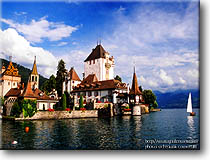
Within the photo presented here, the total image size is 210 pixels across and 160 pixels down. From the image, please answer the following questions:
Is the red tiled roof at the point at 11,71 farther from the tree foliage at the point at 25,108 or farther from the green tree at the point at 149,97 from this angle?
the green tree at the point at 149,97

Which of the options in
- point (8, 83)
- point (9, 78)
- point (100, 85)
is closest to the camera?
point (8, 83)

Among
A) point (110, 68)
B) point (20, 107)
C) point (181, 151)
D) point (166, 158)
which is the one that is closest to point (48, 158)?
point (166, 158)

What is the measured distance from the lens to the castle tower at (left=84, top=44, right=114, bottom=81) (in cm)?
5200

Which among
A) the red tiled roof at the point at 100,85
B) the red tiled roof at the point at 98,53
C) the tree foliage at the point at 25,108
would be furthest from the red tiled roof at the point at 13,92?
the red tiled roof at the point at 98,53

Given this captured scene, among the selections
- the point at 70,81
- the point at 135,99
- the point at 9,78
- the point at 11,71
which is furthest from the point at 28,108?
the point at 70,81

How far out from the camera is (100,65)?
2035 inches

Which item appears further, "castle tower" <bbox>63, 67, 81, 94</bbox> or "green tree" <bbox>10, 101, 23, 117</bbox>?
"castle tower" <bbox>63, 67, 81, 94</bbox>

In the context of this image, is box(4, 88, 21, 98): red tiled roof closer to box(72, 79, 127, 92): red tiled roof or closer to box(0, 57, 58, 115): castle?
box(0, 57, 58, 115): castle

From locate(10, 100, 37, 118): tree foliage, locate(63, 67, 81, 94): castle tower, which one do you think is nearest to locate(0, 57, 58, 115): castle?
locate(10, 100, 37, 118): tree foliage

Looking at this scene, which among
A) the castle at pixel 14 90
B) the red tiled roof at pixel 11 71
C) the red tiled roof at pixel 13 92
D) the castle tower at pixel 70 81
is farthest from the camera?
the castle tower at pixel 70 81

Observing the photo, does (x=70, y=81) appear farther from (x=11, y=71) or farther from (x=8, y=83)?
(x=8, y=83)

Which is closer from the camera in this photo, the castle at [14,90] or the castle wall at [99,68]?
the castle at [14,90]

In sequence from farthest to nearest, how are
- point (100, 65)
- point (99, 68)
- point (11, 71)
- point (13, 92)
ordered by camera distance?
point (99, 68)
point (100, 65)
point (11, 71)
point (13, 92)

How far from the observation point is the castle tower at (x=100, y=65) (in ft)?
171
